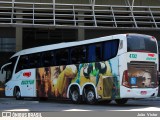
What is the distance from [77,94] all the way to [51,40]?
765 inches

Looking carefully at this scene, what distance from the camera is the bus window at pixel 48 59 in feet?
77.2

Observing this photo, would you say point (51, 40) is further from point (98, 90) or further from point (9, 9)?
point (98, 90)

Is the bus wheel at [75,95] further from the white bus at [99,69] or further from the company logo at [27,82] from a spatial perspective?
the company logo at [27,82]

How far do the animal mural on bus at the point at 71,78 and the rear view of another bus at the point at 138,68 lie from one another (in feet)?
2.03

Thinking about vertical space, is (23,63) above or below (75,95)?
above

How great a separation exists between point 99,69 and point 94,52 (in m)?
0.93

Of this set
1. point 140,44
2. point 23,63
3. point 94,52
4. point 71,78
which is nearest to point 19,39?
point 23,63

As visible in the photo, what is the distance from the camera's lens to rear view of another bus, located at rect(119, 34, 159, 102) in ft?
62.2

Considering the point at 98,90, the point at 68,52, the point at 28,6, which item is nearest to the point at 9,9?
the point at 28,6

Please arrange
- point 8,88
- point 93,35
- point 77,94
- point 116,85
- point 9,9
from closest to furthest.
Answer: point 116,85
point 77,94
point 8,88
point 9,9
point 93,35

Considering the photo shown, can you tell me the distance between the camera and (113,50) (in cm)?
1941

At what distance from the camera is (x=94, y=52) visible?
20.5 metres

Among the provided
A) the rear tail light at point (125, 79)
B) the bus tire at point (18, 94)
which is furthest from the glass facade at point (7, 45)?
the rear tail light at point (125, 79)

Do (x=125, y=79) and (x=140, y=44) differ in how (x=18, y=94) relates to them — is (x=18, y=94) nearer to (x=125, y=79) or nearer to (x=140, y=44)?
(x=125, y=79)
